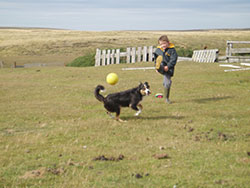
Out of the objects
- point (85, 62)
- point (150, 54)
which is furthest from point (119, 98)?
→ point (85, 62)

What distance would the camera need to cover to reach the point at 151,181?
6.23 m

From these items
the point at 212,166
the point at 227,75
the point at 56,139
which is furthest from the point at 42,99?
the point at 227,75

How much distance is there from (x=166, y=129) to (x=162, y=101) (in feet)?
14.4

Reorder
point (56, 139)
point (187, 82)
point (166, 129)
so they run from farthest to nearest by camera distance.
A: point (187, 82)
point (166, 129)
point (56, 139)

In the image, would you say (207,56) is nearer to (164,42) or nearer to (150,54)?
(150,54)

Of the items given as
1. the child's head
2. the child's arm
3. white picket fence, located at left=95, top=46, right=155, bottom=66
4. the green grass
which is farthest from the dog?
white picket fence, located at left=95, top=46, right=155, bottom=66

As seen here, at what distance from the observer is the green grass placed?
641 cm

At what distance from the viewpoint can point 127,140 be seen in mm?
8828

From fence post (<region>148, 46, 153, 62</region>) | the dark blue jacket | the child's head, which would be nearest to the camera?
the child's head

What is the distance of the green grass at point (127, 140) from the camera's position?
21.0 feet

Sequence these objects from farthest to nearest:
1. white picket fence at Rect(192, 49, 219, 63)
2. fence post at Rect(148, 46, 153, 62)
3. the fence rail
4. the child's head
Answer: fence post at Rect(148, 46, 153, 62) → white picket fence at Rect(192, 49, 219, 63) → the fence rail → the child's head

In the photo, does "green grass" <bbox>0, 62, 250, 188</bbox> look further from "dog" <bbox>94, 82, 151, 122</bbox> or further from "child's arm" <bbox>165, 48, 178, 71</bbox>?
"child's arm" <bbox>165, 48, 178, 71</bbox>

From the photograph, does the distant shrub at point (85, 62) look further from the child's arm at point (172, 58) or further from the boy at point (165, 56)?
the child's arm at point (172, 58)

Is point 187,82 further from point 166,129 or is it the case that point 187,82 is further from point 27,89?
point 166,129
